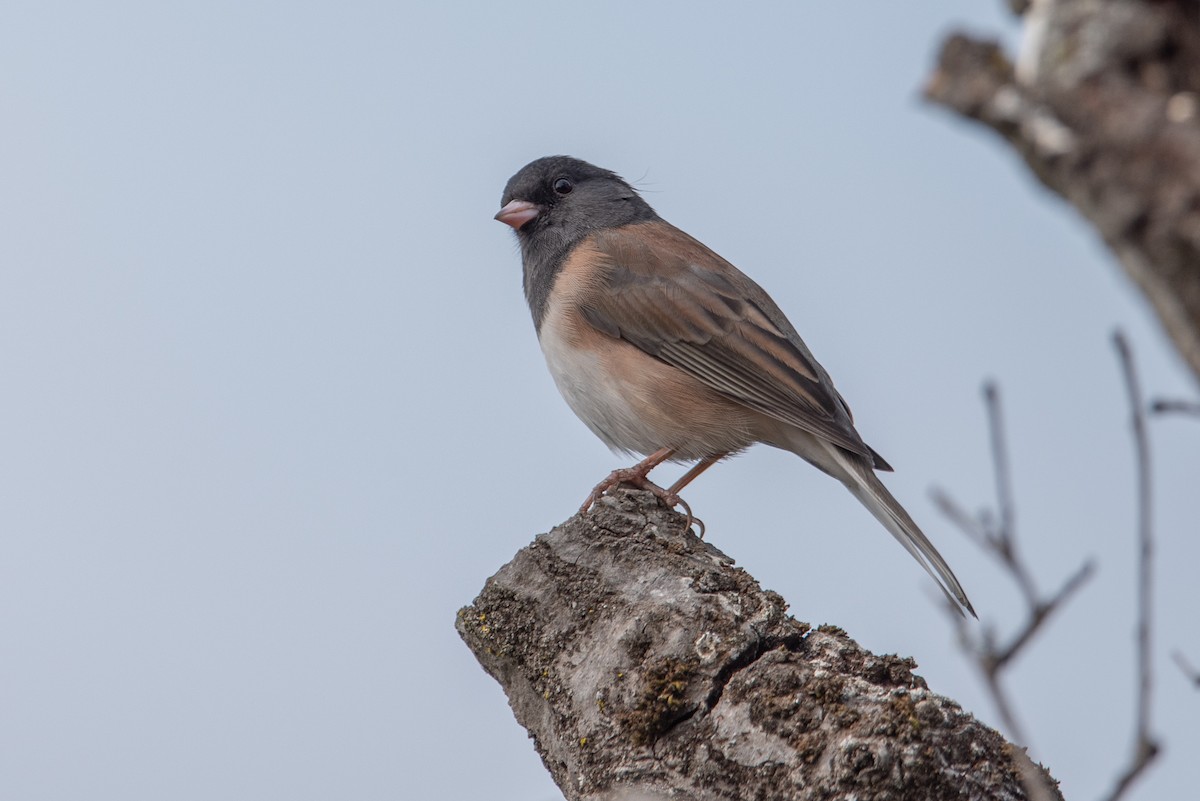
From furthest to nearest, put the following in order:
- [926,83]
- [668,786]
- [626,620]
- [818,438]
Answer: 1. [818,438]
2. [626,620]
3. [668,786]
4. [926,83]

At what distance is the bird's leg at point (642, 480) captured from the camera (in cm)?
331

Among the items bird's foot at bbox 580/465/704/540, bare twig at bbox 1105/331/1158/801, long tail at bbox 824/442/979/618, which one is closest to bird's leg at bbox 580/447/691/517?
bird's foot at bbox 580/465/704/540

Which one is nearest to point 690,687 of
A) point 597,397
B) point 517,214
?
point 597,397

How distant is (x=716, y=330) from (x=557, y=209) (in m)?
0.98

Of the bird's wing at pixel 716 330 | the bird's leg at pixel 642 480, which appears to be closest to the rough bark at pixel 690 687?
the bird's leg at pixel 642 480

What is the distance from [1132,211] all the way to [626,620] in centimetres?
158

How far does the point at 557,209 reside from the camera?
471 centimetres

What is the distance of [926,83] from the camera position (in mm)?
969

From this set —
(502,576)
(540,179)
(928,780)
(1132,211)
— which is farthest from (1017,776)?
(540,179)

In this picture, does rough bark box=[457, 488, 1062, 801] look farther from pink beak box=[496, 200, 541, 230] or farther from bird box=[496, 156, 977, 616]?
pink beak box=[496, 200, 541, 230]

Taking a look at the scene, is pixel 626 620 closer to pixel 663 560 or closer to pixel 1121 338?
pixel 663 560

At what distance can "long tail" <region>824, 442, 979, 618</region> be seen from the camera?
342 cm

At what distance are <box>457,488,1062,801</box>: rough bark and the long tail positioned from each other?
107 cm

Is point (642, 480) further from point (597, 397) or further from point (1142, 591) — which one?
point (1142, 591)
